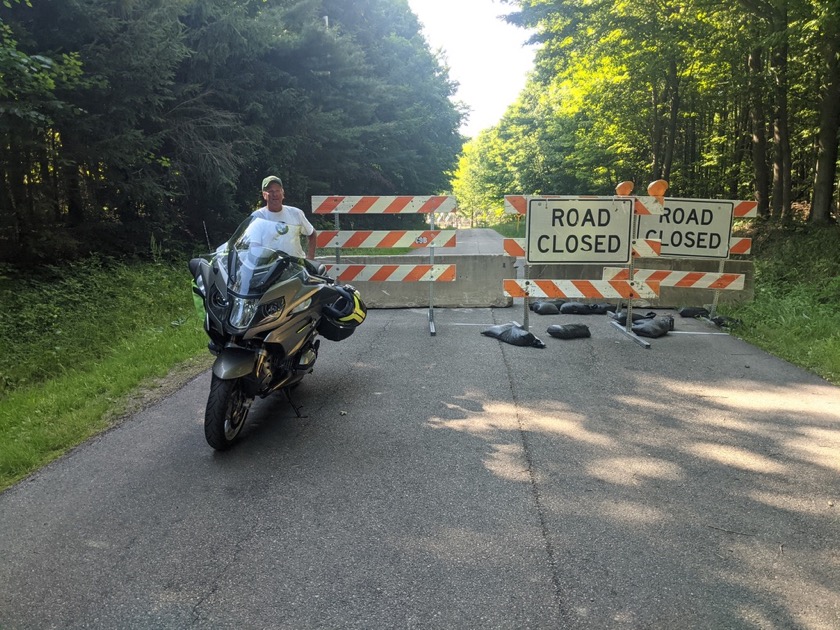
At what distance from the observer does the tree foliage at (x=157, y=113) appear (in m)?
9.88

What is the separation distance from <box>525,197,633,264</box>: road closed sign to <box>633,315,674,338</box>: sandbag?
3.29 feet

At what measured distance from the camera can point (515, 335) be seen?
7.90 m

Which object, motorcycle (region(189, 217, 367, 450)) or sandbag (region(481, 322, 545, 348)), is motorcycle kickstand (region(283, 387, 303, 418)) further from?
sandbag (region(481, 322, 545, 348))

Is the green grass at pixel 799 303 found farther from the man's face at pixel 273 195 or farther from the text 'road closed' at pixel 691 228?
the man's face at pixel 273 195

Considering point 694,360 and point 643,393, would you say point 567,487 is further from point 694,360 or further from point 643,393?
point 694,360

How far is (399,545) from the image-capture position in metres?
3.16

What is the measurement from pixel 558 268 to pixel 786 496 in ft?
25.7

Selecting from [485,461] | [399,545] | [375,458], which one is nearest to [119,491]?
[375,458]

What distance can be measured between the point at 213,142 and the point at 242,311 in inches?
430

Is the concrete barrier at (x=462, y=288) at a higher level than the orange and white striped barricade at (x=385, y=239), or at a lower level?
lower

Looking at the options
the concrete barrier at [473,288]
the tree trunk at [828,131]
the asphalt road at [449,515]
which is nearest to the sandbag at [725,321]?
the concrete barrier at [473,288]

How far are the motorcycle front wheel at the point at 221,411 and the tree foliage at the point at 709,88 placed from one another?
41.7ft

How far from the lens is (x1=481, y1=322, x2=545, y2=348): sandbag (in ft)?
25.6

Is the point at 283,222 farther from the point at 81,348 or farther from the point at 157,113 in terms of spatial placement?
the point at 157,113
